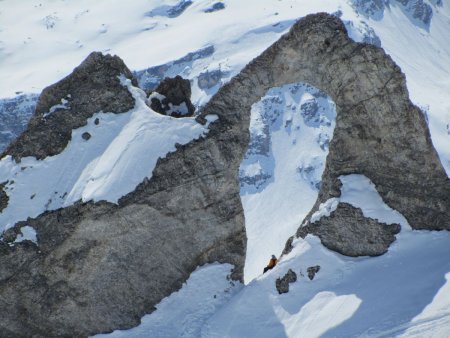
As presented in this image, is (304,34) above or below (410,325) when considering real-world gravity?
above

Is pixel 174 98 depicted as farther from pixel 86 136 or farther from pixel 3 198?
pixel 3 198

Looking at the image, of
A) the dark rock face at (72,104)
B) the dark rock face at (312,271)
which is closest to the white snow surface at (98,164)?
the dark rock face at (72,104)

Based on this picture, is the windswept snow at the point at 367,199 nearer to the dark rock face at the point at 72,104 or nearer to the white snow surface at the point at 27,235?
the dark rock face at the point at 72,104

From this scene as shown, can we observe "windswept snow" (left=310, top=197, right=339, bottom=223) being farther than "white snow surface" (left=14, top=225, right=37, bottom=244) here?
Yes

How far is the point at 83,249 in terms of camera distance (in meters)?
26.0

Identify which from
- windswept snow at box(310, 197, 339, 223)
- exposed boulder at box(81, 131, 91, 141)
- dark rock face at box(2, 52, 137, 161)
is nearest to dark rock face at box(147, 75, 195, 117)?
dark rock face at box(2, 52, 137, 161)

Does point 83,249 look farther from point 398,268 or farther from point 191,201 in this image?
point 398,268

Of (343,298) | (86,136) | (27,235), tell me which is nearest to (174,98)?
(86,136)

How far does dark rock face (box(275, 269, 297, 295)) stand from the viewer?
2633 centimetres

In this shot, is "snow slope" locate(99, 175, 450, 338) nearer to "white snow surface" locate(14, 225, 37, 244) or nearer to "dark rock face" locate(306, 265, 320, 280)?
"dark rock face" locate(306, 265, 320, 280)

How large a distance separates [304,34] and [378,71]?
395 cm

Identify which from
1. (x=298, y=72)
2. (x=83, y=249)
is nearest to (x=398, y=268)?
(x=298, y=72)

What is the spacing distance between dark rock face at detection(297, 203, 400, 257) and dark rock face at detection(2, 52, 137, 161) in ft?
35.3

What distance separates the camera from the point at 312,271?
2642 cm
